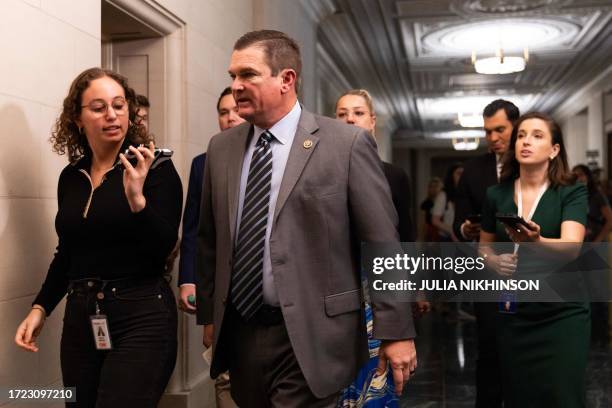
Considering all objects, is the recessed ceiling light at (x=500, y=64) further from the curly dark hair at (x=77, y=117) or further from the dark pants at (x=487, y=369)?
the curly dark hair at (x=77, y=117)

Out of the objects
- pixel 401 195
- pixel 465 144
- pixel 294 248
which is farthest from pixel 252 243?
pixel 465 144

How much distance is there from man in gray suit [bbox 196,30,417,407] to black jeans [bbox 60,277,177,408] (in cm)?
25

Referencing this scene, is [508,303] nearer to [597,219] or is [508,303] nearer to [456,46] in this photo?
[597,219]

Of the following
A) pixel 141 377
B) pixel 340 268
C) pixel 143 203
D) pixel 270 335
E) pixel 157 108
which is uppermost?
pixel 157 108

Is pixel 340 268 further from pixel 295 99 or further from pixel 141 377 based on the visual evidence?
pixel 141 377

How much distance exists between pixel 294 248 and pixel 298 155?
29 cm

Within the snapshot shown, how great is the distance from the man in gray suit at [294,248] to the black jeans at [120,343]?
0.25 m

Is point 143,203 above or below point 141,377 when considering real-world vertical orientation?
above

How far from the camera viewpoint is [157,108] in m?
4.69

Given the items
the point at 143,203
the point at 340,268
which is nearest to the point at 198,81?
the point at 143,203

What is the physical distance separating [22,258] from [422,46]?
1039 centimetres

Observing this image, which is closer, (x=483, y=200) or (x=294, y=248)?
(x=294, y=248)

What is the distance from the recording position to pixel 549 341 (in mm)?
3264

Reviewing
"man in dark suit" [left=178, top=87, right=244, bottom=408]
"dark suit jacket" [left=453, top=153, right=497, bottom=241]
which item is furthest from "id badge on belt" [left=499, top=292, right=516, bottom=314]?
"man in dark suit" [left=178, top=87, right=244, bottom=408]
